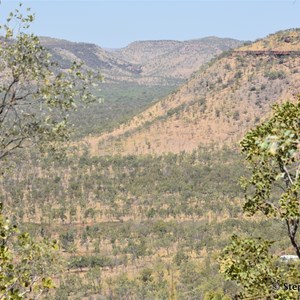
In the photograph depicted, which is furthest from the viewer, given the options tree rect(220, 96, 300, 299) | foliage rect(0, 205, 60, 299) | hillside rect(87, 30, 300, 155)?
Result: hillside rect(87, 30, 300, 155)

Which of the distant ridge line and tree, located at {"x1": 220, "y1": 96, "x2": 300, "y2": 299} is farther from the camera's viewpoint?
the distant ridge line

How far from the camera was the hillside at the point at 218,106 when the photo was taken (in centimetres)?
10181

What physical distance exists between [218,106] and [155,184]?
94.9ft

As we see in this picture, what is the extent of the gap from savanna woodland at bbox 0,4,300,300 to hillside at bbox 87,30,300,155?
0.33 m

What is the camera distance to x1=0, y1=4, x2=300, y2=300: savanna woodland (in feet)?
35.0

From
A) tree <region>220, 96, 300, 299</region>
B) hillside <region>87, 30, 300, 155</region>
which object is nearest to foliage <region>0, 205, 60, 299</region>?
tree <region>220, 96, 300, 299</region>

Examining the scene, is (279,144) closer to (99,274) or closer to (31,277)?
(31,277)

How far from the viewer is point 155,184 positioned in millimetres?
86375

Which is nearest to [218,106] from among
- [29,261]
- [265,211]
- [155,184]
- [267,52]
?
[267,52]

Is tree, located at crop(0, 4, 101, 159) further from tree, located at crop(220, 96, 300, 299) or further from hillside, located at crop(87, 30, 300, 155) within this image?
hillside, located at crop(87, 30, 300, 155)

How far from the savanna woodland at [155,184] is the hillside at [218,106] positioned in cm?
33

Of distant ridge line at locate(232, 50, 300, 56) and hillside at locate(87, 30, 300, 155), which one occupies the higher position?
distant ridge line at locate(232, 50, 300, 56)

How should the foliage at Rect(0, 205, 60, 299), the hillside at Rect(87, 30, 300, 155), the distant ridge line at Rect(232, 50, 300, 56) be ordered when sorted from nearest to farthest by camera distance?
the foliage at Rect(0, 205, 60, 299) < the hillside at Rect(87, 30, 300, 155) < the distant ridge line at Rect(232, 50, 300, 56)

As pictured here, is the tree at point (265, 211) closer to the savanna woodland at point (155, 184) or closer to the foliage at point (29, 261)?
the savanna woodland at point (155, 184)
